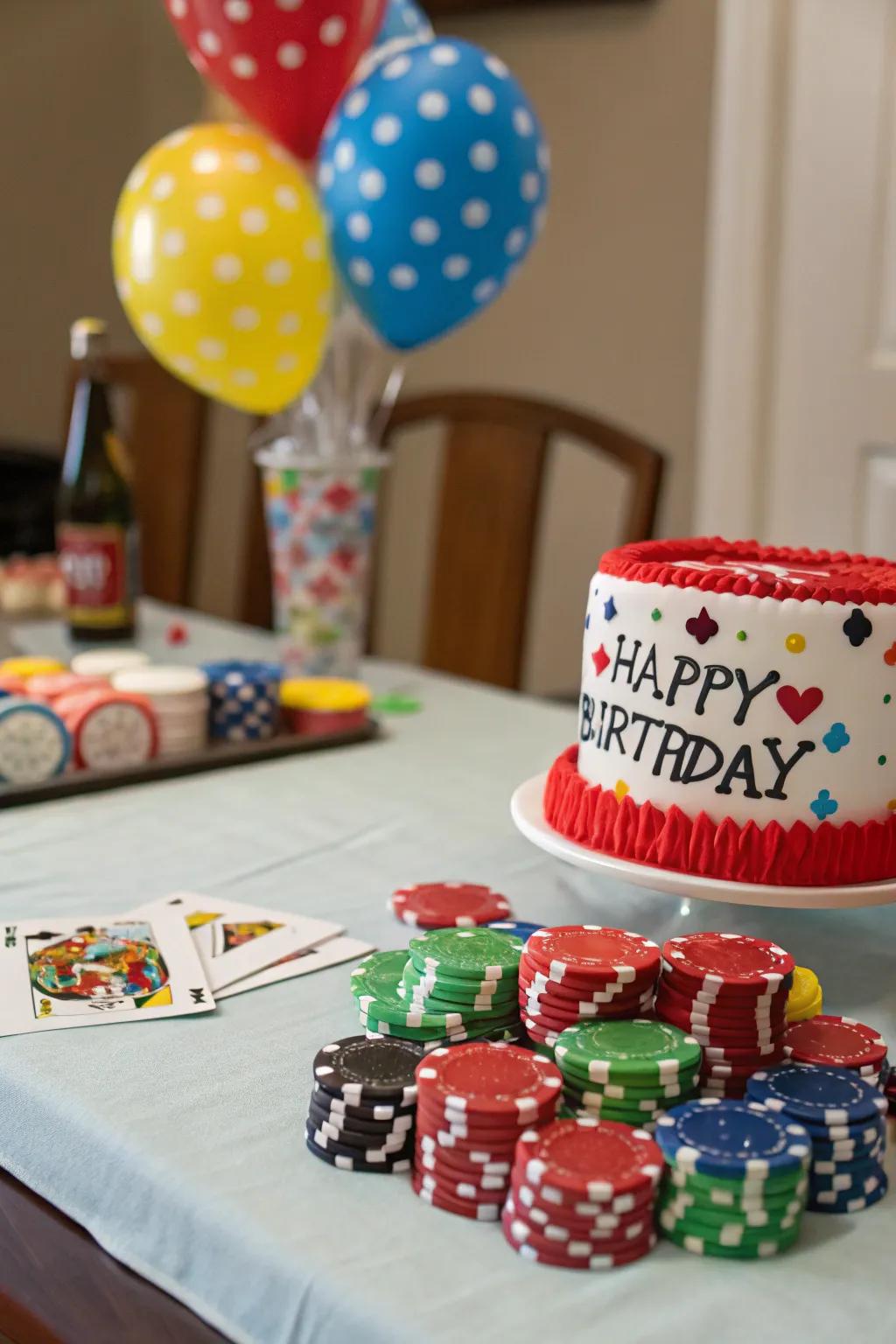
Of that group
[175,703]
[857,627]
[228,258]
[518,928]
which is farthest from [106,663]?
[857,627]

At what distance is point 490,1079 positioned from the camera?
2.04ft

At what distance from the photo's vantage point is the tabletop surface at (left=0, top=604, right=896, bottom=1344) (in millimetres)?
550

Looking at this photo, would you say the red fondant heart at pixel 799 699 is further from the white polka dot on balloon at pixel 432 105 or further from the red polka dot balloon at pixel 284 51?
the red polka dot balloon at pixel 284 51

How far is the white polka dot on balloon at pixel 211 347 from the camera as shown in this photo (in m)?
1.44

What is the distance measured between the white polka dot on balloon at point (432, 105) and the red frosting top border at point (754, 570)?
1.85 ft

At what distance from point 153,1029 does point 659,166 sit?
2.43m

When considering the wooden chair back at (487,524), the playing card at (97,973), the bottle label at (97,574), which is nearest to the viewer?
the playing card at (97,973)

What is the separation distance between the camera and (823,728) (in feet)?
2.75

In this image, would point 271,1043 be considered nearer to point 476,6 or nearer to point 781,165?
point 781,165

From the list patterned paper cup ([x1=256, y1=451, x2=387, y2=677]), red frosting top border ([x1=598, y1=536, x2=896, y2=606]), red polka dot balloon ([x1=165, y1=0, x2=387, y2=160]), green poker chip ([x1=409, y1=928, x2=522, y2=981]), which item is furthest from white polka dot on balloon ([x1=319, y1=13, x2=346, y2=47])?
green poker chip ([x1=409, y1=928, x2=522, y2=981])

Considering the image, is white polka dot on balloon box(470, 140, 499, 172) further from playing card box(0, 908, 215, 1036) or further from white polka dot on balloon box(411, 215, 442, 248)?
playing card box(0, 908, 215, 1036)

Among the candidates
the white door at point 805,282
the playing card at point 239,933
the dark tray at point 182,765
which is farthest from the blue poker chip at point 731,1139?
the white door at point 805,282

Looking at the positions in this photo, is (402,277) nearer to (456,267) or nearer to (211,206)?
(456,267)

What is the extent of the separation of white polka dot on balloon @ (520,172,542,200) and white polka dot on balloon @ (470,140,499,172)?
58 millimetres
